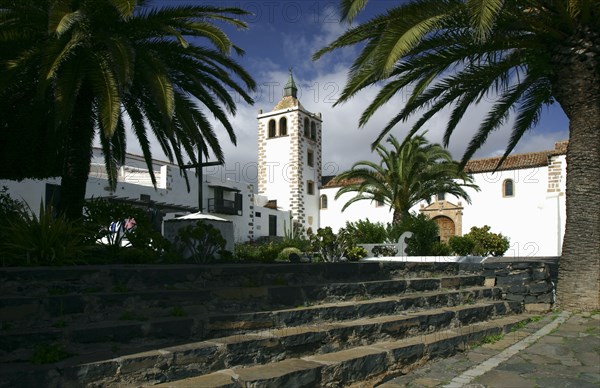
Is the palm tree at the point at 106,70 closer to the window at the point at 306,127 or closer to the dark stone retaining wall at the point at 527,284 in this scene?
the dark stone retaining wall at the point at 527,284

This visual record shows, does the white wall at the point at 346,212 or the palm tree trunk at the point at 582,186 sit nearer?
the palm tree trunk at the point at 582,186

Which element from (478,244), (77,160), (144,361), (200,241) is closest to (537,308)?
(200,241)

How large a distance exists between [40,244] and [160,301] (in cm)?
200

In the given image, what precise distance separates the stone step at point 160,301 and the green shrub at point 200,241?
8.64 ft

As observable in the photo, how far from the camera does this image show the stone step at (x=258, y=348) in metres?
3.47

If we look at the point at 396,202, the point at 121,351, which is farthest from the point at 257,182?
the point at 121,351

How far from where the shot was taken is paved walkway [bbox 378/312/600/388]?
4.85 metres

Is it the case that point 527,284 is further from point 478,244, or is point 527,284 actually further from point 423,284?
point 478,244

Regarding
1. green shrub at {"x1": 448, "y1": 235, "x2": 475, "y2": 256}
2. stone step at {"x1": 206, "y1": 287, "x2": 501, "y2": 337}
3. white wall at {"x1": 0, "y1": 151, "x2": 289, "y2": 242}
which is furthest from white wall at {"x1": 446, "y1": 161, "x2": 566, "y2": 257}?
stone step at {"x1": 206, "y1": 287, "x2": 501, "y2": 337}

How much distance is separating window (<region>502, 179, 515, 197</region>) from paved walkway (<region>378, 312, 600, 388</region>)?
25.4 meters

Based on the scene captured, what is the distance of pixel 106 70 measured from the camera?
7211 mm

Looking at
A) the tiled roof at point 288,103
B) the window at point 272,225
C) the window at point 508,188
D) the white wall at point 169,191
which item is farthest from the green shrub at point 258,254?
the tiled roof at point 288,103

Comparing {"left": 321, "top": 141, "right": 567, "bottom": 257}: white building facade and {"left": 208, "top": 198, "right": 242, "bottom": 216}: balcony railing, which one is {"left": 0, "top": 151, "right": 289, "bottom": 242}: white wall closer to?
{"left": 208, "top": 198, "right": 242, "bottom": 216}: balcony railing

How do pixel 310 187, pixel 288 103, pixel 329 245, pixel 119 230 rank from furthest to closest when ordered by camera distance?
pixel 310 187 → pixel 288 103 → pixel 329 245 → pixel 119 230
